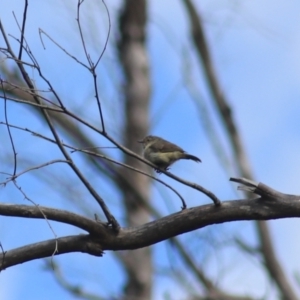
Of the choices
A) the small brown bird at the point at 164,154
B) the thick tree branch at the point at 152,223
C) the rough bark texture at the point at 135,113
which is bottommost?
the thick tree branch at the point at 152,223

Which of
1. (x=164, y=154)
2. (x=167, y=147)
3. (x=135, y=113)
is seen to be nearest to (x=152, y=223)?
(x=164, y=154)

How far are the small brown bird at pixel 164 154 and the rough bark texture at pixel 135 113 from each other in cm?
469

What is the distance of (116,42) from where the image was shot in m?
10.7

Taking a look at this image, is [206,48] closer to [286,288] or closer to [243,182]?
[286,288]

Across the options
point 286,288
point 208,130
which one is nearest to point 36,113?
point 208,130

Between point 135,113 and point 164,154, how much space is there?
19.2ft

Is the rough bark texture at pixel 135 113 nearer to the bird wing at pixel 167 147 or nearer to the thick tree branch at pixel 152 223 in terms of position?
the bird wing at pixel 167 147

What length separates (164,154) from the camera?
16.0ft

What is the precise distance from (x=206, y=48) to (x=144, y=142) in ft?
11.7

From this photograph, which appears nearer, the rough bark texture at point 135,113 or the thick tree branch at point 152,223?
the thick tree branch at point 152,223

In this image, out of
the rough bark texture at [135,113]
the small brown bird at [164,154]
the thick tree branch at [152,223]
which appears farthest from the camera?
the rough bark texture at [135,113]

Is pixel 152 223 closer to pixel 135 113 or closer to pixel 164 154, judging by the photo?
pixel 164 154

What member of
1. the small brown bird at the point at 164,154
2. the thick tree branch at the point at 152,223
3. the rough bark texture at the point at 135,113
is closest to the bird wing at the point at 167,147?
the small brown bird at the point at 164,154

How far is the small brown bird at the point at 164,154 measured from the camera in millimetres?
4836
